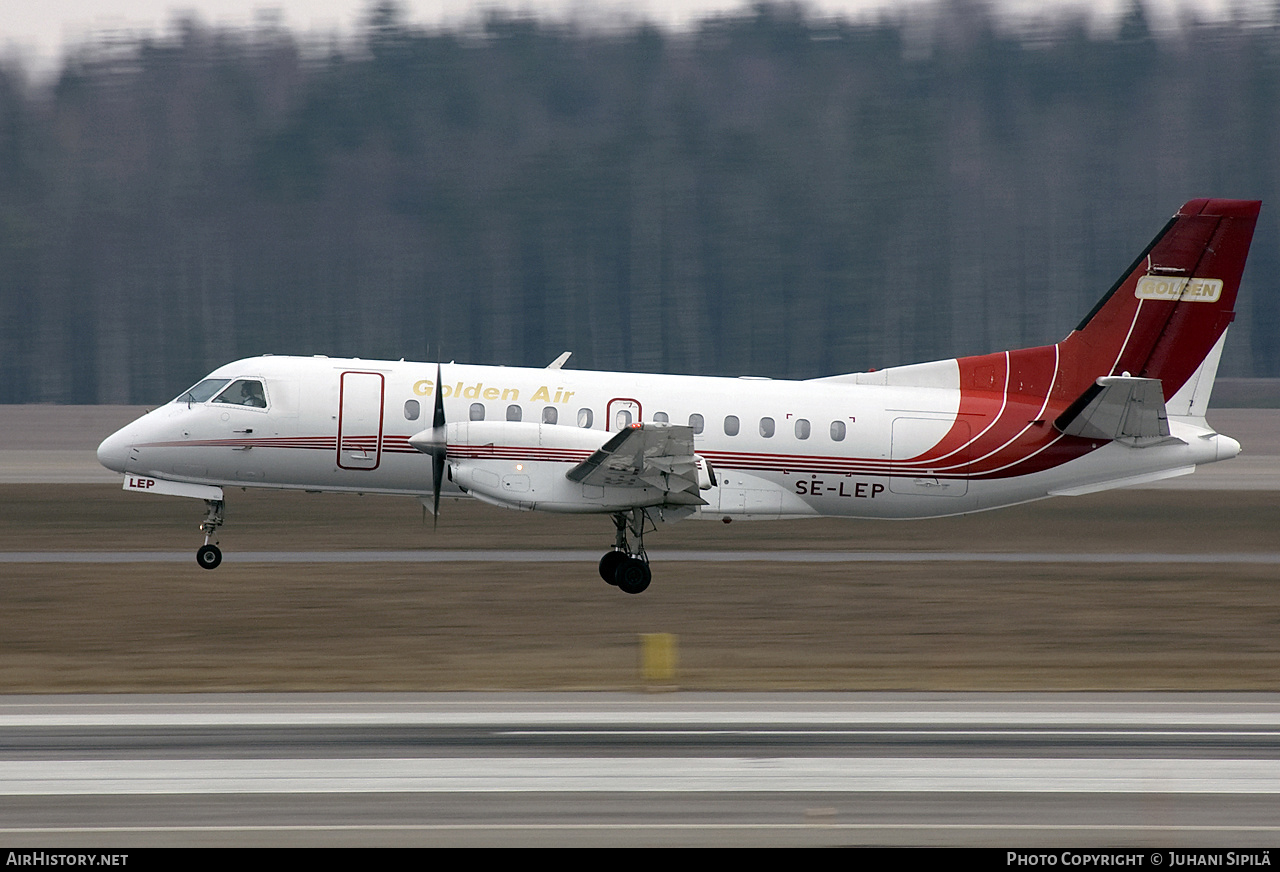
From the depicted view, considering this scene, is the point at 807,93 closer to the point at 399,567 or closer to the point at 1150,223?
the point at 1150,223

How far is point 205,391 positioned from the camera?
2170cm

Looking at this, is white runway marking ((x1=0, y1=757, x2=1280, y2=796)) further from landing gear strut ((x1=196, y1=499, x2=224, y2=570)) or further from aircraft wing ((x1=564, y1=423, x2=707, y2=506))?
landing gear strut ((x1=196, y1=499, x2=224, y2=570))

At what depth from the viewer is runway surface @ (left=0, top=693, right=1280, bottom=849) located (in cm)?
902

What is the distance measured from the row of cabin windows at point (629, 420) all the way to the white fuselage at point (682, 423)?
0.07 ft

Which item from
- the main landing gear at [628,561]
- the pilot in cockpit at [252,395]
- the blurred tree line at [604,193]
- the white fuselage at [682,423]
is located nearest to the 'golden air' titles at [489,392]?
the white fuselage at [682,423]

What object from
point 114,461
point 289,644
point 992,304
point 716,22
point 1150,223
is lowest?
point 289,644

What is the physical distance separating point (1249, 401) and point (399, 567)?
182 ft

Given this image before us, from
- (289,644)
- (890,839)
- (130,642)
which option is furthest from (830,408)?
(890,839)

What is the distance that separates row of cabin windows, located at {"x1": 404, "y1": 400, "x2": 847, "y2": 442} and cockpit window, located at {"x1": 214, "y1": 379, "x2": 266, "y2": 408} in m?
2.34

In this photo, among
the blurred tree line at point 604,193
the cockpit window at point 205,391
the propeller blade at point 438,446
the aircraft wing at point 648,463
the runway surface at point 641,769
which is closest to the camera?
the runway surface at point 641,769

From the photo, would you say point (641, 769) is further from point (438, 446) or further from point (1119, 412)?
point (1119, 412)

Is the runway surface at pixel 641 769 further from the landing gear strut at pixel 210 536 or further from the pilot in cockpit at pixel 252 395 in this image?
the pilot in cockpit at pixel 252 395

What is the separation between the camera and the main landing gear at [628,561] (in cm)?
2019

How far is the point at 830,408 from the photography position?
70.7 feet
